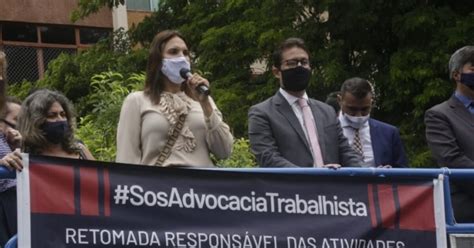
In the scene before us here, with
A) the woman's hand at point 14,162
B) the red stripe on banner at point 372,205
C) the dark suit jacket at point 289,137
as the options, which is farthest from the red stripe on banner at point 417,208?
the woman's hand at point 14,162

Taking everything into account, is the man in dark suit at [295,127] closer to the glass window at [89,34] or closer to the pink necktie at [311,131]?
the pink necktie at [311,131]

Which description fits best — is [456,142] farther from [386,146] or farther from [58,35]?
[58,35]

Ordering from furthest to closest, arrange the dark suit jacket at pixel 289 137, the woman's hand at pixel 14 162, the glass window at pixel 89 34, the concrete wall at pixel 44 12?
the glass window at pixel 89 34 → the concrete wall at pixel 44 12 → the dark suit jacket at pixel 289 137 → the woman's hand at pixel 14 162

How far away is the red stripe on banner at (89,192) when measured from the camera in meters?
4.96

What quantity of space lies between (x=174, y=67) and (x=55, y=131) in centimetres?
88

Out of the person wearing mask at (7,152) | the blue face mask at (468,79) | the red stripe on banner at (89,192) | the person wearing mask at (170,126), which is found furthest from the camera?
the blue face mask at (468,79)

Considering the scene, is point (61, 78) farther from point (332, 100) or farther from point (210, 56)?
point (332, 100)

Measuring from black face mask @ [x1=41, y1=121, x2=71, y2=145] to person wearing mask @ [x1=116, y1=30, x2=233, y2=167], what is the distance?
17.5 inches

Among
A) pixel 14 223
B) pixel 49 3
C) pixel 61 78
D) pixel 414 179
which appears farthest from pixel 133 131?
pixel 49 3

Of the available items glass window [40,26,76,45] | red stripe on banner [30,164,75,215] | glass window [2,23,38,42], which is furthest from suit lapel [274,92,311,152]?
glass window [40,26,76,45]

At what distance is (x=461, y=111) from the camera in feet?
21.7

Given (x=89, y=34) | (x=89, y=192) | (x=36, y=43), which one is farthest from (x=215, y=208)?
(x=89, y=34)

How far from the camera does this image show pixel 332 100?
8.87m

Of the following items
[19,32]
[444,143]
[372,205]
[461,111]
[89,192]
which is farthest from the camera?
[19,32]
